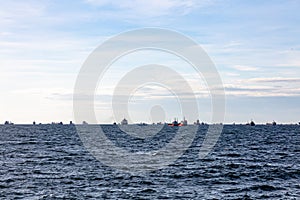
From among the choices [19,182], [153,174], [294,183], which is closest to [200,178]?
[153,174]

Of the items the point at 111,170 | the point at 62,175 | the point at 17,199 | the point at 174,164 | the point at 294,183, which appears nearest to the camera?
the point at 17,199

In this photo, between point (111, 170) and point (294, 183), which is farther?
point (111, 170)

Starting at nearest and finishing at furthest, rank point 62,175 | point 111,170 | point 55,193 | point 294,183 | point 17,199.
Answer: point 17,199, point 55,193, point 294,183, point 62,175, point 111,170

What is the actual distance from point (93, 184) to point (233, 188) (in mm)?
14704

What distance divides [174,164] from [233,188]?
19147mm

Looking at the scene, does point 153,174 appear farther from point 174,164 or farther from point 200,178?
point 174,164

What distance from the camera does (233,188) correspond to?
4359cm

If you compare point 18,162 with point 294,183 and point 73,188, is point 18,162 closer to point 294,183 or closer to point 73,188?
point 73,188

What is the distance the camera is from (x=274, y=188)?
44156mm

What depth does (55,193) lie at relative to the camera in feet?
131

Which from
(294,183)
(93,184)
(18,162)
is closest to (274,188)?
(294,183)

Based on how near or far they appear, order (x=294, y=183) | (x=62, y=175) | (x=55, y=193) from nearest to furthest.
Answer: (x=55, y=193), (x=294, y=183), (x=62, y=175)

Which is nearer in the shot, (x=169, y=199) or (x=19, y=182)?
(x=169, y=199)

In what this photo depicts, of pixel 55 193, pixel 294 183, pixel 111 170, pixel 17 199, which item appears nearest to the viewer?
pixel 17 199
